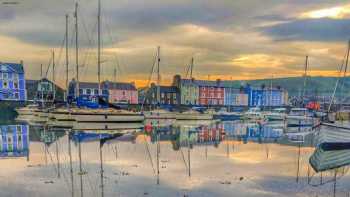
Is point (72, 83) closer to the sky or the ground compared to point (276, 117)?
closer to the sky

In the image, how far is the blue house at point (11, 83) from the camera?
94750mm

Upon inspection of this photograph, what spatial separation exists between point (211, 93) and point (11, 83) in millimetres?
74739

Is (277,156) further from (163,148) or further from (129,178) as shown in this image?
(129,178)

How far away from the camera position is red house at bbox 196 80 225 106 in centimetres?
13300

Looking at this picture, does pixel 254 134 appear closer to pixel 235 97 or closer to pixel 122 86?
pixel 122 86

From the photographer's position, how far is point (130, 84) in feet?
433

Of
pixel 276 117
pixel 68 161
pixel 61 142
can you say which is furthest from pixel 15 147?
pixel 276 117

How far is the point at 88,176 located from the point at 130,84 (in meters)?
116

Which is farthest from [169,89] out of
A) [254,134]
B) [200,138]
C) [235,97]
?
[200,138]

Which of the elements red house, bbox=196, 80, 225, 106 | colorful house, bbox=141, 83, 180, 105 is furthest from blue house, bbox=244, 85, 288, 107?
colorful house, bbox=141, 83, 180, 105

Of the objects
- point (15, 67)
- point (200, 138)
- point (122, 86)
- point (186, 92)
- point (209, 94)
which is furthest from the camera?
point (209, 94)

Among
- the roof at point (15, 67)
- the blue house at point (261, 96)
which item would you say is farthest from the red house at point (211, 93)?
the roof at point (15, 67)

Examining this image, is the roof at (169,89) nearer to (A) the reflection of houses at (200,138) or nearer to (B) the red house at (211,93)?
(B) the red house at (211,93)

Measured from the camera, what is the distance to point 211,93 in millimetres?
135750
